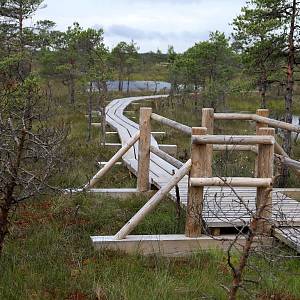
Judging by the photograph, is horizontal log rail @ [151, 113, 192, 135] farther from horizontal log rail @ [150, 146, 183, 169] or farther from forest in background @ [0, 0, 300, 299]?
forest in background @ [0, 0, 300, 299]

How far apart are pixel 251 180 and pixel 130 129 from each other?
1241 cm

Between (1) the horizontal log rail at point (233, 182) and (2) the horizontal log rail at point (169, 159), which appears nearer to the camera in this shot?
(1) the horizontal log rail at point (233, 182)

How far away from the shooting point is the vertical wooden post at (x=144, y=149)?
7.48m

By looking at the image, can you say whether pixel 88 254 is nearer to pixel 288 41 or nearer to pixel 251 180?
pixel 251 180

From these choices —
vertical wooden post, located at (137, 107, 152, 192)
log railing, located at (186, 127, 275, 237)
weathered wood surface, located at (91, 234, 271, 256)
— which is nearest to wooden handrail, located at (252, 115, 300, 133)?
log railing, located at (186, 127, 275, 237)

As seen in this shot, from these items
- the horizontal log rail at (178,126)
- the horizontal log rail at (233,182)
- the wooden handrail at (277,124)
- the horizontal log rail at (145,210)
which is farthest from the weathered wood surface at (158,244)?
the wooden handrail at (277,124)

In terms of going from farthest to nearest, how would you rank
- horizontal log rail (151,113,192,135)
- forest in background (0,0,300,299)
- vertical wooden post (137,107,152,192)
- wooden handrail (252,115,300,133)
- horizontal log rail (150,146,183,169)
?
vertical wooden post (137,107,152,192), horizontal log rail (150,146,183,169), horizontal log rail (151,113,192,135), wooden handrail (252,115,300,133), forest in background (0,0,300,299)

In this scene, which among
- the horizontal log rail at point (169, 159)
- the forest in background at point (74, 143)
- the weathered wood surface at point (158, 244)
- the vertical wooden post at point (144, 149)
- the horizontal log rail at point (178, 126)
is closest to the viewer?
the forest in background at point (74, 143)

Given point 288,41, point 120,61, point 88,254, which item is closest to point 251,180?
point 88,254

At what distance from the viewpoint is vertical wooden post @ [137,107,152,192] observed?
748 centimetres

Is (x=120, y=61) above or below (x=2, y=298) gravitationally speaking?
above

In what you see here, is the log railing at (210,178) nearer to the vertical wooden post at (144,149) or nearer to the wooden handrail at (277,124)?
the wooden handrail at (277,124)

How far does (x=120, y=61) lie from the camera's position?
152 ft

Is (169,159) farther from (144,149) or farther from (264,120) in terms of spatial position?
(264,120)
